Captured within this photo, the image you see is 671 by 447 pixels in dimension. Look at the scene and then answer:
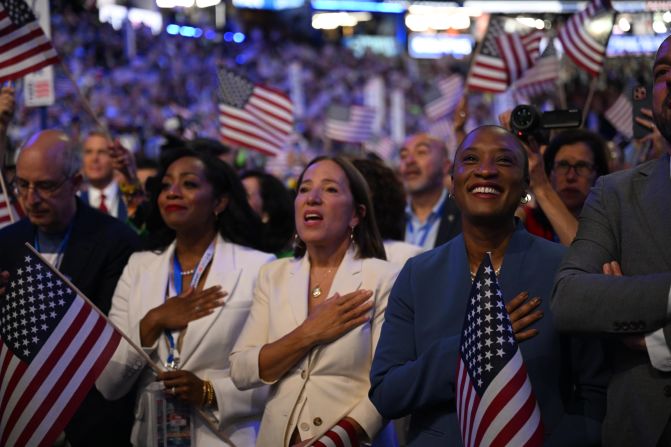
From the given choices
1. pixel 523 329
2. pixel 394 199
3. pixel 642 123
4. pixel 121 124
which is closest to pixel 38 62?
pixel 394 199

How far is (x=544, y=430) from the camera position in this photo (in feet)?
12.3

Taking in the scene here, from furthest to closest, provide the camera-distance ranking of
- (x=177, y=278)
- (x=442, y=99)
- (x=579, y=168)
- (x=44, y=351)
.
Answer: (x=442, y=99) → (x=579, y=168) → (x=177, y=278) → (x=44, y=351)

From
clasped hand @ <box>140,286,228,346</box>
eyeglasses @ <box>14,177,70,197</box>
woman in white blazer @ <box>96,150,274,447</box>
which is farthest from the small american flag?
clasped hand @ <box>140,286,228,346</box>

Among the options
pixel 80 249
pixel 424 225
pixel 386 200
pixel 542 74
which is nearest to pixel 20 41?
pixel 80 249

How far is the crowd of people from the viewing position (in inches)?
142

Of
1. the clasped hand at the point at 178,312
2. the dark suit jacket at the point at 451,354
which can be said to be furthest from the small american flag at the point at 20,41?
the dark suit jacket at the point at 451,354

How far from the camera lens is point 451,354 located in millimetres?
3805

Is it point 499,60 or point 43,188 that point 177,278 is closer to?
point 43,188

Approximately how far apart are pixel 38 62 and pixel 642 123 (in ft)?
12.9

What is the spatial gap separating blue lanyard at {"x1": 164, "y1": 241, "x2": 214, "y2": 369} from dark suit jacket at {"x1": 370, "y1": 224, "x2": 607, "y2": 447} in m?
1.53

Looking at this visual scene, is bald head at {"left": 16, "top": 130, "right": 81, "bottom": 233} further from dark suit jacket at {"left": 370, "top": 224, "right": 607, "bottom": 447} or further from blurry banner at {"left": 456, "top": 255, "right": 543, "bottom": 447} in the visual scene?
blurry banner at {"left": 456, "top": 255, "right": 543, "bottom": 447}

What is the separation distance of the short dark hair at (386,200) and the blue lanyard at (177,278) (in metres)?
1.27

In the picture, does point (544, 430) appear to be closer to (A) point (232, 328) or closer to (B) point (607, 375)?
(B) point (607, 375)

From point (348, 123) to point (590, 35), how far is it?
16.9 feet
